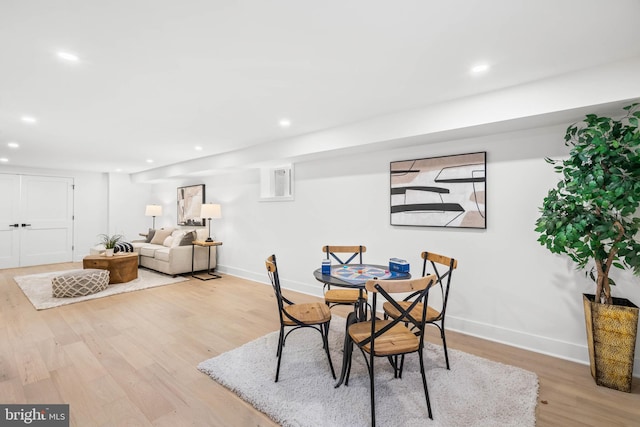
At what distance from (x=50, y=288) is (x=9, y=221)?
325 centimetres

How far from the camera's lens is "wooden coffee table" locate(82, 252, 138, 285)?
4988 mm

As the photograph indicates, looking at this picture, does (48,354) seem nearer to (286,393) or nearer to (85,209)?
(286,393)

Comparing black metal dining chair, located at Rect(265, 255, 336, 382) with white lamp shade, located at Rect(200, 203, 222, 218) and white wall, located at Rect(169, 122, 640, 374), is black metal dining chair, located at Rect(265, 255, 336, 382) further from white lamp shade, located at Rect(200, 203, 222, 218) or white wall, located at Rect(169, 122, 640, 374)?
white lamp shade, located at Rect(200, 203, 222, 218)

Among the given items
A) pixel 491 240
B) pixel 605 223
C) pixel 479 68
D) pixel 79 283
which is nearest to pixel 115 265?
pixel 79 283

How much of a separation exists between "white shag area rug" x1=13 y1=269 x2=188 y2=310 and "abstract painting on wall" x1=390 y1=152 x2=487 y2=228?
427 cm

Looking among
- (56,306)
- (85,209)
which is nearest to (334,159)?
(56,306)

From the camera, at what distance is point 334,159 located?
427cm

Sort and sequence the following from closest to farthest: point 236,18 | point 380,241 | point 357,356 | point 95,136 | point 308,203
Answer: point 236,18, point 357,356, point 380,241, point 95,136, point 308,203

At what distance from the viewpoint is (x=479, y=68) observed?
2.20m

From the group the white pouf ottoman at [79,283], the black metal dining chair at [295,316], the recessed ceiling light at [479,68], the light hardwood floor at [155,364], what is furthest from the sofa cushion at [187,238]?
the recessed ceiling light at [479,68]

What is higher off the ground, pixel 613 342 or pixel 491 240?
pixel 491 240

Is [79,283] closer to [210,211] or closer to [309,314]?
[210,211]

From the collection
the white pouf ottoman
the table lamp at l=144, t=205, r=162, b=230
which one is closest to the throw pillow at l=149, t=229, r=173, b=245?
the table lamp at l=144, t=205, r=162, b=230

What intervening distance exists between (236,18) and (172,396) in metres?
2.52
